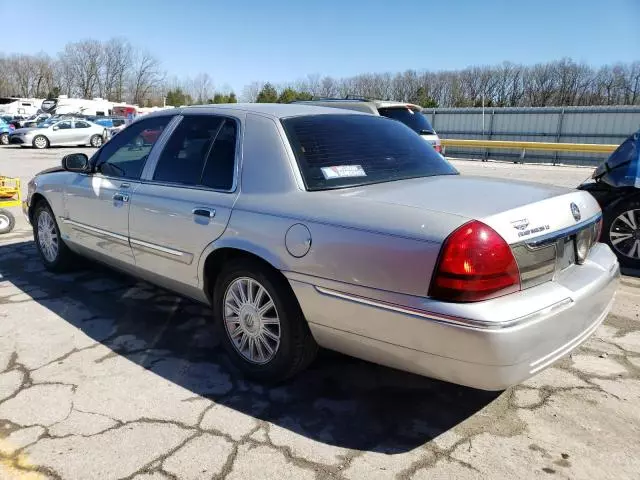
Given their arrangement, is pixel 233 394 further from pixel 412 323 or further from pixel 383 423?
pixel 412 323

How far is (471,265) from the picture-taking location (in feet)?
7.05

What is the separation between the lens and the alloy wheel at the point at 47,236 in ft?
16.2

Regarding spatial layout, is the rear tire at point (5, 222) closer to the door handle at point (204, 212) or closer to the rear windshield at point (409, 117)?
the door handle at point (204, 212)

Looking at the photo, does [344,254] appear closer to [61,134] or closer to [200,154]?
[200,154]

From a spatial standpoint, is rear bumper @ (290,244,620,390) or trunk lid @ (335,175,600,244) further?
trunk lid @ (335,175,600,244)

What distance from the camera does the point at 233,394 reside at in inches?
116

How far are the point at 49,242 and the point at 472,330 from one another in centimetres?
437

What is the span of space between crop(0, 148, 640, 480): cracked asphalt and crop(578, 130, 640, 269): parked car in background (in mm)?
1787

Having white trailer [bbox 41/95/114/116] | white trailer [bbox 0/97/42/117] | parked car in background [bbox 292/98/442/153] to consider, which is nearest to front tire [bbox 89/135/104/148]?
white trailer [bbox 41/95/114/116]

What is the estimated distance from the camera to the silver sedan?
2.19 meters

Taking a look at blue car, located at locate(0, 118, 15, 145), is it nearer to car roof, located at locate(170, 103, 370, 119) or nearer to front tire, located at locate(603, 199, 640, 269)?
car roof, located at locate(170, 103, 370, 119)

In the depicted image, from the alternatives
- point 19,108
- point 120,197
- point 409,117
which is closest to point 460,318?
point 120,197

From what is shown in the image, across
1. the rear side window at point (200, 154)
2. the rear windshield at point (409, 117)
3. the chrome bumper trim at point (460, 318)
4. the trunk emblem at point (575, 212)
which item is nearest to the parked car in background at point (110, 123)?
the rear windshield at point (409, 117)

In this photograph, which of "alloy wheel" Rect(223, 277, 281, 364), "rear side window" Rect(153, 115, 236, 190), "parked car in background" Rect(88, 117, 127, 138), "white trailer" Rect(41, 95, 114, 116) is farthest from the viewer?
"white trailer" Rect(41, 95, 114, 116)
